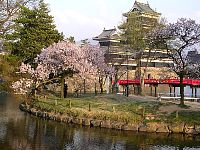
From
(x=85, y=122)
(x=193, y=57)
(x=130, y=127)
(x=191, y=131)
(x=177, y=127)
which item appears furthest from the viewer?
(x=193, y=57)

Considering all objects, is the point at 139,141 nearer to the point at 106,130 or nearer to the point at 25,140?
the point at 106,130

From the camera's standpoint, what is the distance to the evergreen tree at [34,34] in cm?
4734

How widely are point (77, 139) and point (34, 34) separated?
25.5 m

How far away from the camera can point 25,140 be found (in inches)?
973

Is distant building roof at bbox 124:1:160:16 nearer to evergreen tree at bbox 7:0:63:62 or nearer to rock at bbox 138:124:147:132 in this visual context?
evergreen tree at bbox 7:0:63:62

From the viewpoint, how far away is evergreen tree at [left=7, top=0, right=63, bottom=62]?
47344 millimetres

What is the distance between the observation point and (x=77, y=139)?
26062 mm

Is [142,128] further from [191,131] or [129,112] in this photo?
[191,131]

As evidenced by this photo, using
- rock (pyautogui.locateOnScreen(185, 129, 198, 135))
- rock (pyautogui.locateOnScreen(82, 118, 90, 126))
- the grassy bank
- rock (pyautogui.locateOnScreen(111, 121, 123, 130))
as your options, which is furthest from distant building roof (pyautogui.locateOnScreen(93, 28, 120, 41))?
rock (pyautogui.locateOnScreen(185, 129, 198, 135))

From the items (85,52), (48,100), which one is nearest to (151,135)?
(48,100)

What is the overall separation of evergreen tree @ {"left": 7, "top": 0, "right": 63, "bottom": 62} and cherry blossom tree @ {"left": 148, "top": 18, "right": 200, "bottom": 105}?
18.1m

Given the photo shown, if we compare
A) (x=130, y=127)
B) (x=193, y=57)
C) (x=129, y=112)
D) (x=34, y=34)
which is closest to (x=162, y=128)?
(x=130, y=127)

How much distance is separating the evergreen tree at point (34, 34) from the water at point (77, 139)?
54.2ft

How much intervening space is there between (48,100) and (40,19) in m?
12.9
